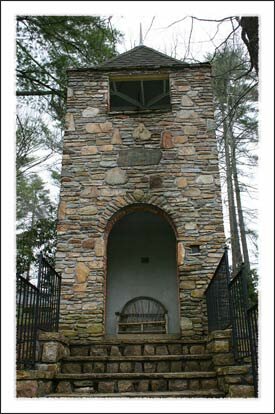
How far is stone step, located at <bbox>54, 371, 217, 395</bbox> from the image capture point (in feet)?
12.7

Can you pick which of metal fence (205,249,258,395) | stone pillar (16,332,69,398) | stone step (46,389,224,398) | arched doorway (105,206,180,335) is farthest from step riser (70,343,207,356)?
arched doorway (105,206,180,335)

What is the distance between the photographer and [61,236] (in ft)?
19.4

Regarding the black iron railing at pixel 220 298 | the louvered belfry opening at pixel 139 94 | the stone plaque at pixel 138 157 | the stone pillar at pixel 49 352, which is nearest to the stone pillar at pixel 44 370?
the stone pillar at pixel 49 352

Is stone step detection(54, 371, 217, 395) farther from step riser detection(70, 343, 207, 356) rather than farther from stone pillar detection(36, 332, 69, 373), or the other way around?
step riser detection(70, 343, 207, 356)

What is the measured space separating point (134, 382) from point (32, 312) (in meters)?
1.20

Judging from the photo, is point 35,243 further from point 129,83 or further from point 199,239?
point 199,239

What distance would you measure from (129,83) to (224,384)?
230 inches

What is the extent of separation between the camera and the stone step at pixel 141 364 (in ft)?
14.1

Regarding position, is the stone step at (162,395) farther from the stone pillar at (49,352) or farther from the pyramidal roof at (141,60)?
the pyramidal roof at (141,60)

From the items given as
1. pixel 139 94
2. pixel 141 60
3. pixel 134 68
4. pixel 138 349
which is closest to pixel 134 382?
pixel 138 349

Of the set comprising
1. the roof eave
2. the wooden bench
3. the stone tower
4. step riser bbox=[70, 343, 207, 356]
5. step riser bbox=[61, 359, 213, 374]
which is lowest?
step riser bbox=[61, 359, 213, 374]

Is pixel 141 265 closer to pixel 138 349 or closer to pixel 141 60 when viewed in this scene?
pixel 138 349

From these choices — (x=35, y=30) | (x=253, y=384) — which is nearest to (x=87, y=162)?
(x=35, y=30)

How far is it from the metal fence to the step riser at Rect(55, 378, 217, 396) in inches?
16.9
